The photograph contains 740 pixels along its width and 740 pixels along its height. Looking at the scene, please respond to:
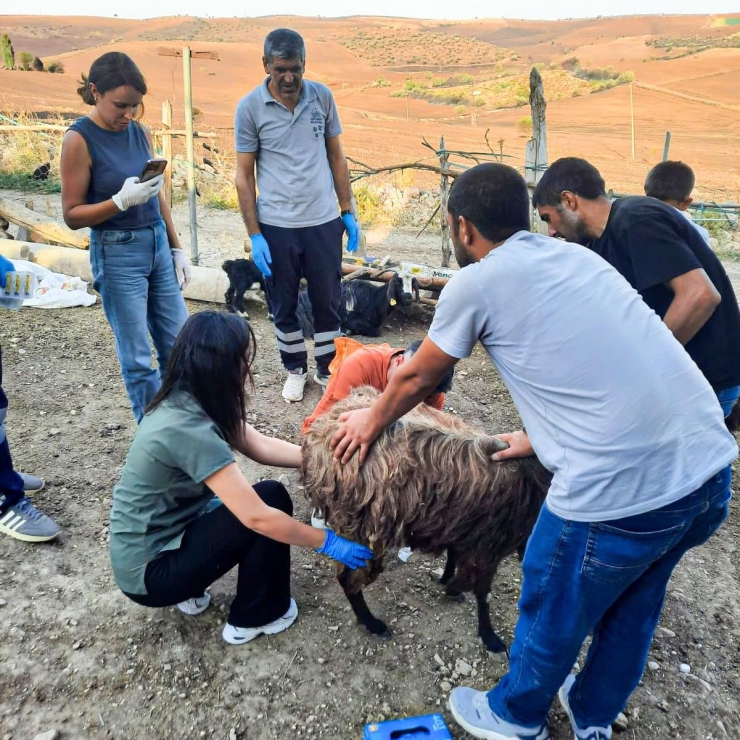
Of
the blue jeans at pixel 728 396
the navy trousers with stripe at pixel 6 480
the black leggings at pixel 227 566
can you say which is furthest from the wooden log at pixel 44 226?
the blue jeans at pixel 728 396

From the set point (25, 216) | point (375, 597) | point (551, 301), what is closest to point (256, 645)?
point (375, 597)

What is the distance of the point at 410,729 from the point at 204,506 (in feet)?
3.97

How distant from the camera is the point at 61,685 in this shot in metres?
2.39

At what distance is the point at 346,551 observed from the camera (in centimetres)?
239

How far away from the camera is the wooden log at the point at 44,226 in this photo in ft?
26.6

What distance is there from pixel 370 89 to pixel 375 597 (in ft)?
151

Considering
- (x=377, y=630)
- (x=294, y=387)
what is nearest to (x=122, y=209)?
(x=294, y=387)

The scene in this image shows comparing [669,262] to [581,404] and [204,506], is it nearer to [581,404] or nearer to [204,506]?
[581,404]

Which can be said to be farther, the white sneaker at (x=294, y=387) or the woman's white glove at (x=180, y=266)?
the white sneaker at (x=294, y=387)

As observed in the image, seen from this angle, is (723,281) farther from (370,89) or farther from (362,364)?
(370,89)

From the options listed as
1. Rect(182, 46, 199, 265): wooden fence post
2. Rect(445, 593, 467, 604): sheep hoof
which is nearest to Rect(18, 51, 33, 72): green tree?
Rect(182, 46, 199, 265): wooden fence post

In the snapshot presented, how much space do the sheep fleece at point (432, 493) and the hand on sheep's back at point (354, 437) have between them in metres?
0.05

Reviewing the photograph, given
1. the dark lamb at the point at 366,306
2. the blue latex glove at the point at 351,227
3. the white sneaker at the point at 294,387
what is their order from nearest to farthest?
1. the white sneaker at the point at 294,387
2. the blue latex glove at the point at 351,227
3. the dark lamb at the point at 366,306

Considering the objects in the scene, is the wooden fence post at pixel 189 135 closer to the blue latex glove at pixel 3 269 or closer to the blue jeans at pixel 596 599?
the blue latex glove at pixel 3 269
